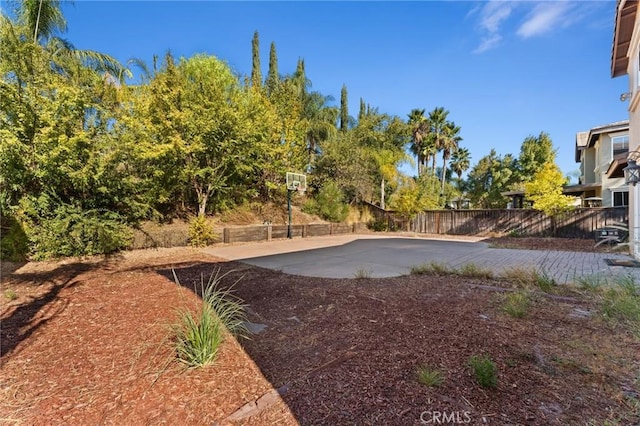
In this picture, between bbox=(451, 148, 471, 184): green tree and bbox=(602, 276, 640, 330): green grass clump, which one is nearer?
bbox=(602, 276, 640, 330): green grass clump

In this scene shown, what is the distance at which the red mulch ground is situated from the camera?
1877 millimetres

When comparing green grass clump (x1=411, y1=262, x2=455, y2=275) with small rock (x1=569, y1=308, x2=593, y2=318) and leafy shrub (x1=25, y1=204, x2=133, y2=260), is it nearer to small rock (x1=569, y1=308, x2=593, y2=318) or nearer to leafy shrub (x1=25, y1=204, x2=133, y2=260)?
small rock (x1=569, y1=308, x2=593, y2=318)

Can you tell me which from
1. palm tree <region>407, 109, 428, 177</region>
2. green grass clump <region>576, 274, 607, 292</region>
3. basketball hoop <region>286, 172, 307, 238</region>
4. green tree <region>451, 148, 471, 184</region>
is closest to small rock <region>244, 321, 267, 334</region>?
green grass clump <region>576, 274, 607, 292</region>

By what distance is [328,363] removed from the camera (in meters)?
2.47

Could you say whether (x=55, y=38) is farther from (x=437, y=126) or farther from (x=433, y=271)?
(x=437, y=126)

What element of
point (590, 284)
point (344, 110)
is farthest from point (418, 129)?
point (590, 284)

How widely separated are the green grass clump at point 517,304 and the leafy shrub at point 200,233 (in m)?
9.75

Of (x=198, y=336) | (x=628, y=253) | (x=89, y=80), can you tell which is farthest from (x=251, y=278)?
(x=628, y=253)

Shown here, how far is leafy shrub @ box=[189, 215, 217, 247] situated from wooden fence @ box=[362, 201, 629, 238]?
11663mm

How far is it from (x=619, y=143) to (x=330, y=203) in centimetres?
1522

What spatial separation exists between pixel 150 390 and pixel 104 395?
30 cm

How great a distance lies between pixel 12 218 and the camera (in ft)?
24.1

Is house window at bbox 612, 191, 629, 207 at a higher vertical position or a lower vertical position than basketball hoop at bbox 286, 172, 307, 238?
lower

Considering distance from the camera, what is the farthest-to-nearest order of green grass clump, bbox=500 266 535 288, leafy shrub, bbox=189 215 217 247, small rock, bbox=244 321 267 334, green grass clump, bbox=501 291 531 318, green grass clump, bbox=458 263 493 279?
leafy shrub, bbox=189 215 217 247 → green grass clump, bbox=458 263 493 279 → green grass clump, bbox=500 266 535 288 → green grass clump, bbox=501 291 531 318 → small rock, bbox=244 321 267 334
